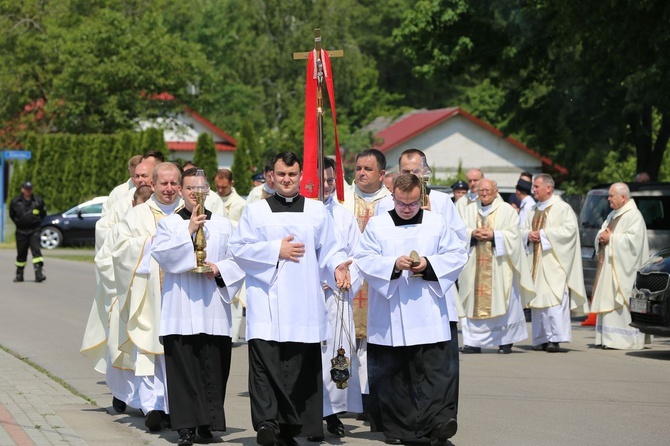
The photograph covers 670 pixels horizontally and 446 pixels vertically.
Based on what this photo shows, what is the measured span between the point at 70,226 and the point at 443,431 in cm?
3042

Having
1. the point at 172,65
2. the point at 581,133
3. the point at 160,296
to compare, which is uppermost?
the point at 172,65

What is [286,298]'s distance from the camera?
841 centimetres

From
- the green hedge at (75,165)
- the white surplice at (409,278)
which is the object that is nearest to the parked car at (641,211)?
the white surplice at (409,278)

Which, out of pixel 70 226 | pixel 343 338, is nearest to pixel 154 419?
pixel 343 338

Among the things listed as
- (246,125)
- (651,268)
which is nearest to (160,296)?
(651,268)

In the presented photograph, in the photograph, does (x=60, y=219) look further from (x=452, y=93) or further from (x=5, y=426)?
(x=452, y=93)

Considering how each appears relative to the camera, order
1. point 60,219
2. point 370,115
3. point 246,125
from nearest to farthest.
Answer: point 60,219
point 246,125
point 370,115

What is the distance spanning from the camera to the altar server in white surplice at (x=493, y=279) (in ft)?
49.4

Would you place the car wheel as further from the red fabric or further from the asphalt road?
the red fabric

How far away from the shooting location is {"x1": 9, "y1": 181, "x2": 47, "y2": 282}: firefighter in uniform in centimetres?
2502

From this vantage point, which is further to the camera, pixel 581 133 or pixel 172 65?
pixel 172 65

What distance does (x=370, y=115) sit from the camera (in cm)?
7225

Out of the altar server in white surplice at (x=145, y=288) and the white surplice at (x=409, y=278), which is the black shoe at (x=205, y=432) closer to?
the altar server in white surplice at (x=145, y=288)

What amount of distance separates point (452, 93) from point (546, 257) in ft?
211
